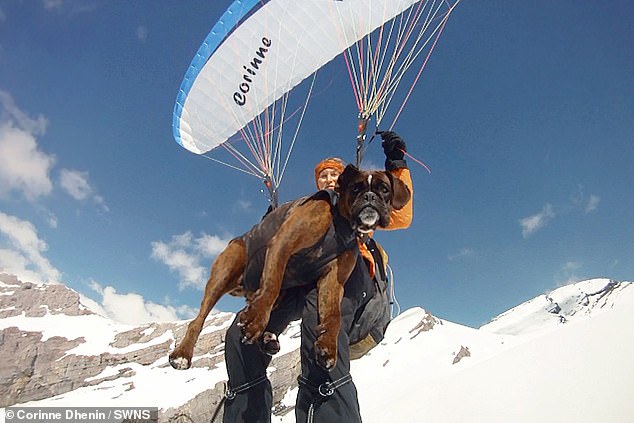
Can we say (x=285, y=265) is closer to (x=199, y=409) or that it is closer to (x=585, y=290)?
(x=199, y=409)

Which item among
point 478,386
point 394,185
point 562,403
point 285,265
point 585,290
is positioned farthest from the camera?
point 585,290

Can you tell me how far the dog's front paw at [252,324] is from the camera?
2.18 m

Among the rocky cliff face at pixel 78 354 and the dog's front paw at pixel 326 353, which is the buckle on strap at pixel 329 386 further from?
the rocky cliff face at pixel 78 354

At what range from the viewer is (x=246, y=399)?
2621mm

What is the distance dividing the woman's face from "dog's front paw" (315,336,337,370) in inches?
53.1

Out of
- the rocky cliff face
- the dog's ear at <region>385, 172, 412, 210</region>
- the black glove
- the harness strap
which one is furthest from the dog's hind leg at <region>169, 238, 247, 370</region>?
the rocky cliff face

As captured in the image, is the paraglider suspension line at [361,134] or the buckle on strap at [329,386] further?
the paraglider suspension line at [361,134]

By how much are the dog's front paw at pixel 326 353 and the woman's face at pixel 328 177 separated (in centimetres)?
135

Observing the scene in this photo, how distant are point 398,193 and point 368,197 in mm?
277

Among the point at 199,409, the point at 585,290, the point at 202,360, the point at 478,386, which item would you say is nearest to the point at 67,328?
the point at 202,360

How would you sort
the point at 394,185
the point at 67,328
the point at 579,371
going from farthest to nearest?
the point at 67,328
the point at 579,371
the point at 394,185

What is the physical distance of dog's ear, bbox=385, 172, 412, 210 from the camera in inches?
99.9

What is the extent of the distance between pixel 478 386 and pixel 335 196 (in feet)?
23.0

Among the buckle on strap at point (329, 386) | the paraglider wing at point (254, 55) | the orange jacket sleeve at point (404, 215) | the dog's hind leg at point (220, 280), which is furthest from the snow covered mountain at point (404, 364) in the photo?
the paraglider wing at point (254, 55)
